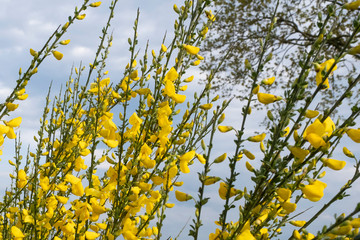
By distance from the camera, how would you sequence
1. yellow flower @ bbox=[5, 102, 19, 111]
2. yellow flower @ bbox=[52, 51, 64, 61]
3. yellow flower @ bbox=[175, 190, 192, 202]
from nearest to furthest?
1. yellow flower @ bbox=[175, 190, 192, 202]
2. yellow flower @ bbox=[5, 102, 19, 111]
3. yellow flower @ bbox=[52, 51, 64, 61]

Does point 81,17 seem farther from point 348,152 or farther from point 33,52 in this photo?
point 348,152

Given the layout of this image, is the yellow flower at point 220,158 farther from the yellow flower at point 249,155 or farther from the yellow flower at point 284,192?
the yellow flower at point 284,192

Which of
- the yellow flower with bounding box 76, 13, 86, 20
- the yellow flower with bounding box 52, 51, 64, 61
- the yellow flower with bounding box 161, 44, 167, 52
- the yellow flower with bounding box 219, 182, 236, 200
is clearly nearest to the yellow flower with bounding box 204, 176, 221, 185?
the yellow flower with bounding box 219, 182, 236, 200

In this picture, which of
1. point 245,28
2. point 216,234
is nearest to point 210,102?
point 216,234

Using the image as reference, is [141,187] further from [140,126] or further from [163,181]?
[140,126]

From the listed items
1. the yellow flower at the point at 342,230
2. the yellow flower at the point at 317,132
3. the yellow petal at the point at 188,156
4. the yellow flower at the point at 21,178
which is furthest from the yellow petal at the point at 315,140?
the yellow flower at the point at 21,178

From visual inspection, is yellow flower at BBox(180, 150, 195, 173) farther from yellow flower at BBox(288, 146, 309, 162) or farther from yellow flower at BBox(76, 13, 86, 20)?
yellow flower at BBox(76, 13, 86, 20)

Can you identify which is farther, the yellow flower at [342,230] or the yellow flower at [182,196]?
the yellow flower at [182,196]

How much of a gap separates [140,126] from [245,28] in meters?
7.73

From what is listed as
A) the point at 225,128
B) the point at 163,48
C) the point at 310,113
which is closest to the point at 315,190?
the point at 310,113

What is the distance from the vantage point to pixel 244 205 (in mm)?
1104

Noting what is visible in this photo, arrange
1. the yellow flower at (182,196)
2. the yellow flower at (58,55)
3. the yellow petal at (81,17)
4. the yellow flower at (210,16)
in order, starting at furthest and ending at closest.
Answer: the yellow petal at (81,17), the yellow flower at (58,55), the yellow flower at (210,16), the yellow flower at (182,196)

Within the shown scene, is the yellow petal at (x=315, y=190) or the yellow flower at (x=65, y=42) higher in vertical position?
the yellow flower at (x=65, y=42)

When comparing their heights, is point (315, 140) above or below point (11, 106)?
below
